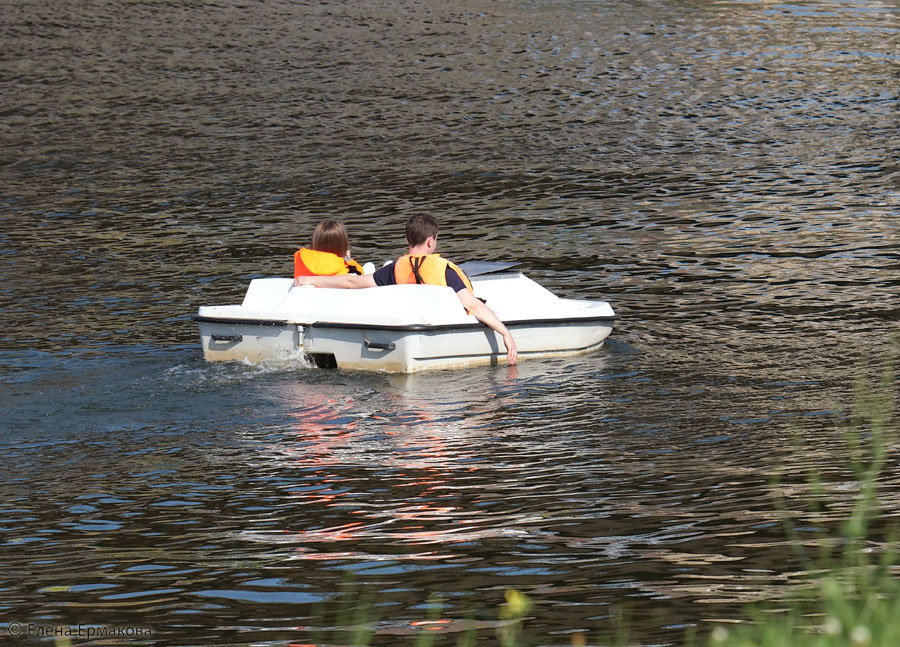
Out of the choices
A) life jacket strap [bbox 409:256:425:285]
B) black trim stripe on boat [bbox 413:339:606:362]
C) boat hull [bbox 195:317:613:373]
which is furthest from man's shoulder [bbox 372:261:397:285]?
black trim stripe on boat [bbox 413:339:606:362]

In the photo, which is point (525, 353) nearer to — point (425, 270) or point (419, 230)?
point (425, 270)

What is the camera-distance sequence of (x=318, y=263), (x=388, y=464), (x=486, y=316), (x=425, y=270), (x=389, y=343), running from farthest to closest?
(x=318, y=263)
(x=425, y=270)
(x=486, y=316)
(x=389, y=343)
(x=388, y=464)

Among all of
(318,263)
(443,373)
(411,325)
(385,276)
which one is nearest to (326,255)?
(318,263)

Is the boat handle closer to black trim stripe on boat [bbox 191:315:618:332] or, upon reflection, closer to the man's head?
black trim stripe on boat [bbox 191:315:618:332]

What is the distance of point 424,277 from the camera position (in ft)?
32.5

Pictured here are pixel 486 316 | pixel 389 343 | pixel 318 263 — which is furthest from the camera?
pixel 318 263

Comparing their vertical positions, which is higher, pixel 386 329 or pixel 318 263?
pixel 318 263

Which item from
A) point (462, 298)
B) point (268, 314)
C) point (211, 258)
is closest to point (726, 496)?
point (462, 298)

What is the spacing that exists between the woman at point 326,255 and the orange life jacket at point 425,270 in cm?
53

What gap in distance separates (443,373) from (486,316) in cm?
52

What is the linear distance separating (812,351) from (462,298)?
268 cm

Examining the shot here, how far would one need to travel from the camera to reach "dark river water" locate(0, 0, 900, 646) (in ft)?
17.7

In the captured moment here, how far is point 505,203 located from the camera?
17.3m

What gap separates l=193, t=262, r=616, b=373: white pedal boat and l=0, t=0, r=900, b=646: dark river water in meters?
0.17
